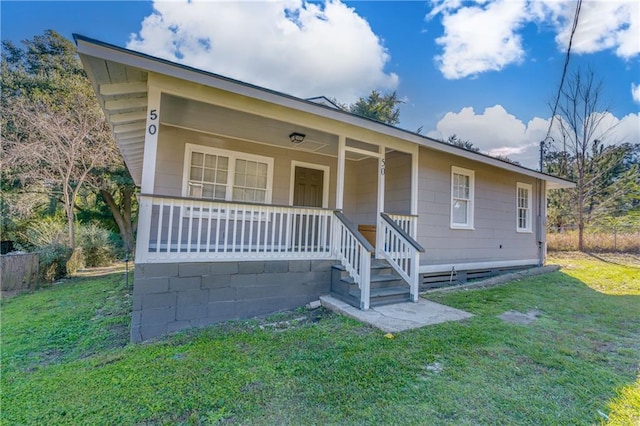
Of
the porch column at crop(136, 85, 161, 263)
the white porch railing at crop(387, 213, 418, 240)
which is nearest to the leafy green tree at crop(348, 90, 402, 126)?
the white porch railing at crop(387, 213, 418, 240)

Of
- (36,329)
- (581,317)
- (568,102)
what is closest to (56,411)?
(36,329)

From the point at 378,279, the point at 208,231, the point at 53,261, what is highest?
the point at 208,231

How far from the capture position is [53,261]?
8.09 m

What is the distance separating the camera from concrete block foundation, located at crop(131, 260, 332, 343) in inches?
146

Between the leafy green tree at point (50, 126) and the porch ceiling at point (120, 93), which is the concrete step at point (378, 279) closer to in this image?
the porch ceiling at point (120, 93)

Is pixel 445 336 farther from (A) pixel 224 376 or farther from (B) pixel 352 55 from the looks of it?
(B) pixel 352 55

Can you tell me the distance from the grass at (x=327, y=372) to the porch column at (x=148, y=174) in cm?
120

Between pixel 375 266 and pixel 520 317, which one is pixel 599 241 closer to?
pixel 520 317

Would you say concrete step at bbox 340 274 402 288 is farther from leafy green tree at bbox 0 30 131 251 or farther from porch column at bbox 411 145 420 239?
leafy green tree at bbox 0 30 131 251

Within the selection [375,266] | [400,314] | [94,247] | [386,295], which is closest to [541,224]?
[375,266]

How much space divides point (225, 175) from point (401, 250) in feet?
12.2

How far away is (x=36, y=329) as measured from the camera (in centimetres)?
434

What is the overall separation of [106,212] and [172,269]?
15.5 metres

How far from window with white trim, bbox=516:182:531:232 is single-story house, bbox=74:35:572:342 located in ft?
0.15
